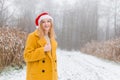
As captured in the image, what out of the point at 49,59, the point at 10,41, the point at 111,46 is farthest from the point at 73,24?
the point at 49,59

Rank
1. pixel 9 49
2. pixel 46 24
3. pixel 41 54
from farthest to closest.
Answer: pixel 9 49, pixel 46 24, pixel 41 54

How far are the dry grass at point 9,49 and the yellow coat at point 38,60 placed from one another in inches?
219

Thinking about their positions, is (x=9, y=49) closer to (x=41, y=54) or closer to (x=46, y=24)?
(x=46, y=24)

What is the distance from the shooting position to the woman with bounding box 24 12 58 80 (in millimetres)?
3816

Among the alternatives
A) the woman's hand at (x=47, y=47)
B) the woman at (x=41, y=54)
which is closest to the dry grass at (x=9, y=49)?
the woman at (x=41, y=54)

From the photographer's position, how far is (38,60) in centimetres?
387

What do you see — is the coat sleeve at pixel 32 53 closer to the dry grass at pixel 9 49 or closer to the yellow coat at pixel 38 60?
the yellow coat at pixel 38 60

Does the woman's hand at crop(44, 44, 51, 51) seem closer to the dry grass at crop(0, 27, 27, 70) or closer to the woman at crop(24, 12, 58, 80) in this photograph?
the woman at crop(24, 12, 58, 80)

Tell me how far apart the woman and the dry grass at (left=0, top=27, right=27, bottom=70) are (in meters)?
5.55

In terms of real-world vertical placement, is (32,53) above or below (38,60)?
above

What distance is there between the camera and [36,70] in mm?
3883

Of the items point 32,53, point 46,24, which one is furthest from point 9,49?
point 32,53

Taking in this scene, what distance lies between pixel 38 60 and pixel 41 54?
4.8 inches

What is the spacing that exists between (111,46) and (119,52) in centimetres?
130
